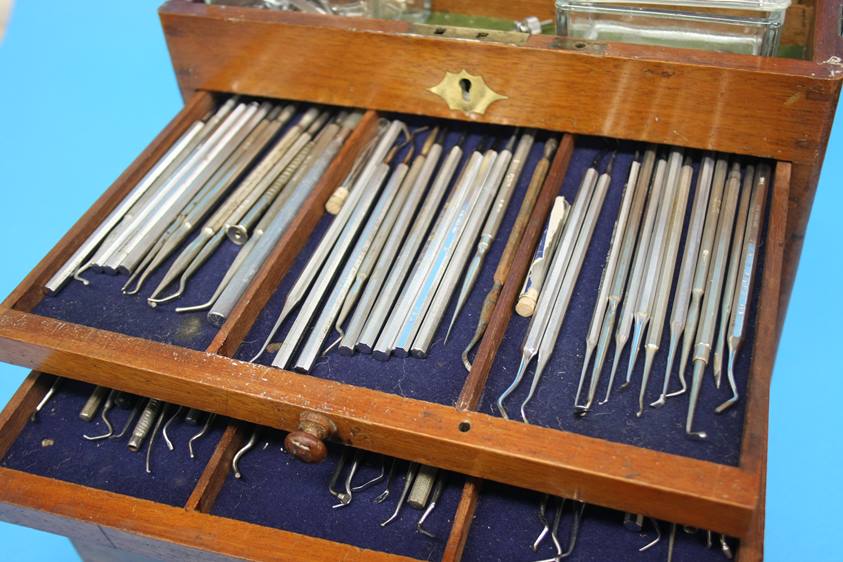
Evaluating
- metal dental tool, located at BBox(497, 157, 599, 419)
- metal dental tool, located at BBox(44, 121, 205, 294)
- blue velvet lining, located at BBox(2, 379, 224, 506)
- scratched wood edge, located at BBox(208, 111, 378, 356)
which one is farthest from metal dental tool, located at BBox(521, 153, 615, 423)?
metal dental tool, located at BBox(44, 121, 205, 294)

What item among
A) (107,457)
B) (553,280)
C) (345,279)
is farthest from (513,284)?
(107,457)

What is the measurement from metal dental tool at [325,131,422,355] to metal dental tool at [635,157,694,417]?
47cm

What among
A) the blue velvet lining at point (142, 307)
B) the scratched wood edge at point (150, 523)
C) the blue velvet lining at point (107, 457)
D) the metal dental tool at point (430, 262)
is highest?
the metal dental tool at point (430, 262)

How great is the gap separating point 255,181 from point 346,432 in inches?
26.2

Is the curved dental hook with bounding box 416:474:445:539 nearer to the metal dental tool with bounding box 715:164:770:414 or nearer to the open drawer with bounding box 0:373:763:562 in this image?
the open drawer with bounding box 0:373:763:562

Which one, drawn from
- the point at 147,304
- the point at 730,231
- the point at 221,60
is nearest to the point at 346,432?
the point at 147,304

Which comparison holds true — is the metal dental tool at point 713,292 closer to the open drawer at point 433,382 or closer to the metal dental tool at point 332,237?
the open drawer at point 433,382

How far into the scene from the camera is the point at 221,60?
2068mm

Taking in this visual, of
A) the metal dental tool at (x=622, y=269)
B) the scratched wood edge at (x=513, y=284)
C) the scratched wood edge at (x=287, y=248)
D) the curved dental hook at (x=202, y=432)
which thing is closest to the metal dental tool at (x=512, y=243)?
the scratched wood edge at (x=513, y=284)

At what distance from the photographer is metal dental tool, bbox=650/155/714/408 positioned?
154 cm

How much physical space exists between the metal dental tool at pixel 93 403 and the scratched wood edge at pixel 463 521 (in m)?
0.67

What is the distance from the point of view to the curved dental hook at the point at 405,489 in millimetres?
1567

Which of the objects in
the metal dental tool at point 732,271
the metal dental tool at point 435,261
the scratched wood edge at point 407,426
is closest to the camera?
the scratched wood edge at point 407,426

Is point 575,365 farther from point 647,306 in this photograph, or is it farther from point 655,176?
point 655,176
